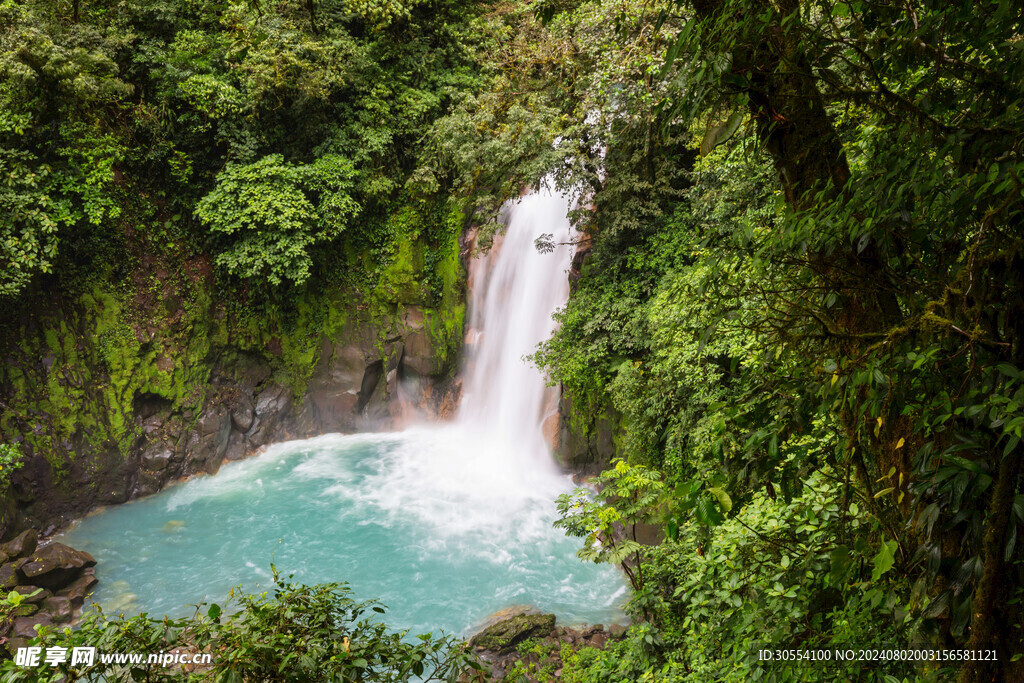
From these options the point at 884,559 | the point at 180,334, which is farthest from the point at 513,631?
the point at 180,334

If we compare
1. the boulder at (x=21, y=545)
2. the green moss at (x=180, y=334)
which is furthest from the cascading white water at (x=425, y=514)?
the green moss at (x=180, y=334)

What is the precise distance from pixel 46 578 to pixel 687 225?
987cm

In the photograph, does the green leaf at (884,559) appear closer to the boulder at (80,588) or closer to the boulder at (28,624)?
the boulder at (28,624)

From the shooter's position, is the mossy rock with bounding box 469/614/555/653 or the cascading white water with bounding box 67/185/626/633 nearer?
the mossy rock with bounding box 469/614/555/653

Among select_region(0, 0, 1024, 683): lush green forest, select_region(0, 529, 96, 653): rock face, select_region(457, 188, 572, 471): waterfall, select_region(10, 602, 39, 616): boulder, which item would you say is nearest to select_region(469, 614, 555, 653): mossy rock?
select_region(0, 0, 1024, 683): lush green forest

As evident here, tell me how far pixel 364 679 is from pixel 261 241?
376 inches

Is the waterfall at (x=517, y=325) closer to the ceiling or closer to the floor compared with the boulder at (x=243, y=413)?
closer to the ceiling

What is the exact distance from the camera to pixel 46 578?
24.2 feet

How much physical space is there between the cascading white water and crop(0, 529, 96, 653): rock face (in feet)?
1.03

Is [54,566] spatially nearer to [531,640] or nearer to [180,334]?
[180,334]

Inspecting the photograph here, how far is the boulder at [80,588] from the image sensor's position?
7.40 metres

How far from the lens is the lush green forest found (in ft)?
5.17

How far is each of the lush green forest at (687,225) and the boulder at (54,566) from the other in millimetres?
1449

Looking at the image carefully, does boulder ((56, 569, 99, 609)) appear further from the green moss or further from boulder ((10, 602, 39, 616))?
boulder ((10, 602, 39, 616))
